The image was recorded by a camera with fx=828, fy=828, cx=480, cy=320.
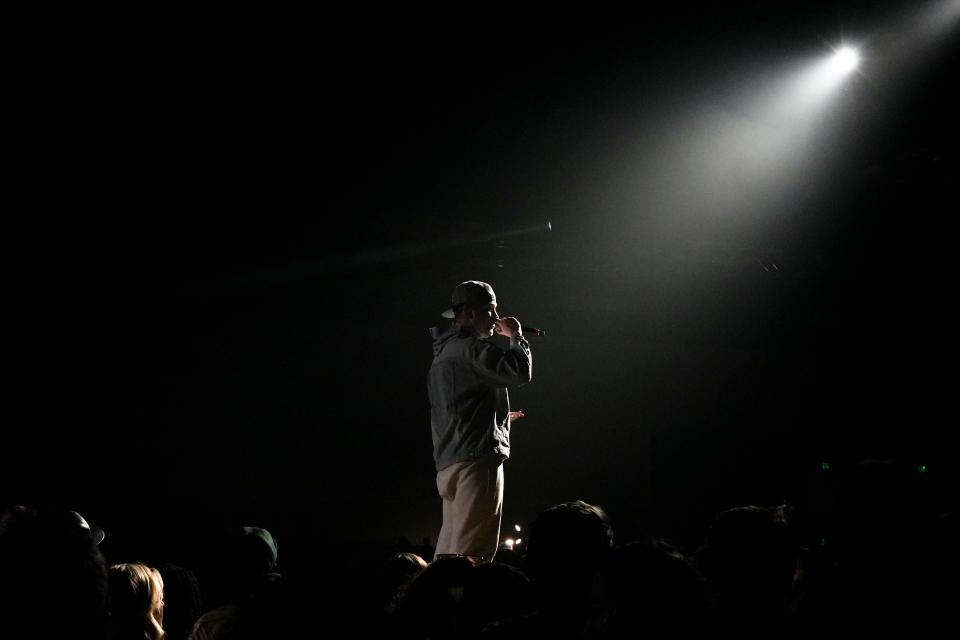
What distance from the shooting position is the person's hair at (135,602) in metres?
2.26

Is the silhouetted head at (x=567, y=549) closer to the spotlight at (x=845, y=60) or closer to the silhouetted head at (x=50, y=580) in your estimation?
the silhouetted head at (x=50, y=580)

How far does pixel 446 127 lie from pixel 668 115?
1.70 m

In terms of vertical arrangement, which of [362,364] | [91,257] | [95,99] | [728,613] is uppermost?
[95,99]

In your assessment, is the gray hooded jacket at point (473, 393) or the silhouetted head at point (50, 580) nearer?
the silhouetted head at point (50, 580)

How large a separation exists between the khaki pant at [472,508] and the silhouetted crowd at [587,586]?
0.83m

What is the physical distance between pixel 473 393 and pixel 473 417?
11cm

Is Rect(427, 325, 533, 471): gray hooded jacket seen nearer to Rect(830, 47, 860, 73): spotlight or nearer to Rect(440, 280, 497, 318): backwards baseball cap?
Rect(440, 280, 497, 318): backwards baseball cap

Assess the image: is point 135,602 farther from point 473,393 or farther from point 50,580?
point 473,393

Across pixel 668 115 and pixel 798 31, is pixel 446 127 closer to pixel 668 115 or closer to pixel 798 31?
pixel 668 115

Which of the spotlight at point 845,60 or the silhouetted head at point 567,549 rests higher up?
the spotlight at point 845,60

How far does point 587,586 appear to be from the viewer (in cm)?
204

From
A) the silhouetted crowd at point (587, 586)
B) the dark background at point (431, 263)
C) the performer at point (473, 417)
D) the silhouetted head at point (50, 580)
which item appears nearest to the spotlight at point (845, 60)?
the dark background at point (431, 263)

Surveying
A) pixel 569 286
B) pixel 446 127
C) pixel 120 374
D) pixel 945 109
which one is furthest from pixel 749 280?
pixel 120 374

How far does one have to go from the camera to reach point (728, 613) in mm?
1877
